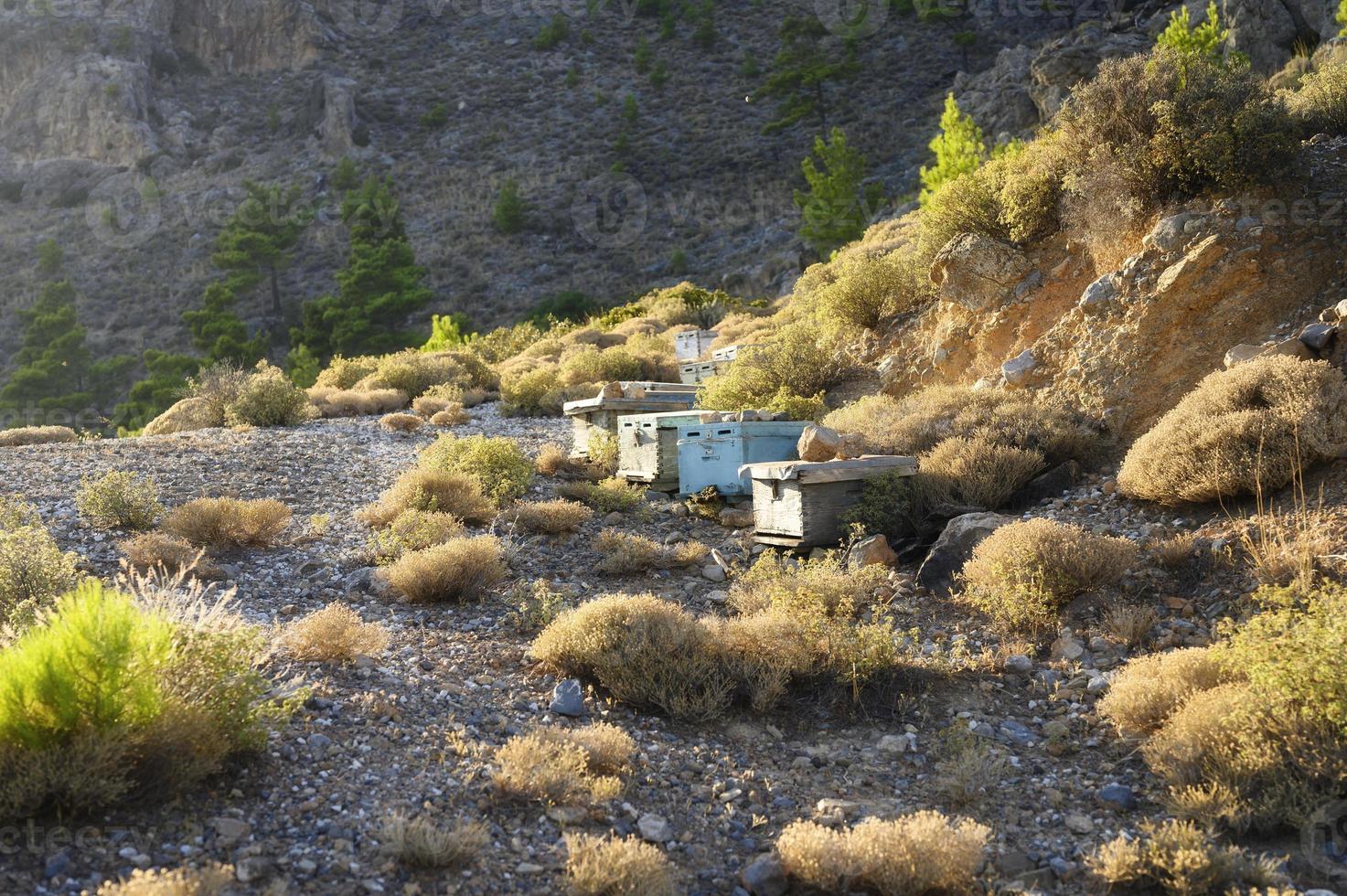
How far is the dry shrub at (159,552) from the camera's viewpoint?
705 cm

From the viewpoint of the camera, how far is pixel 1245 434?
659 centimetres

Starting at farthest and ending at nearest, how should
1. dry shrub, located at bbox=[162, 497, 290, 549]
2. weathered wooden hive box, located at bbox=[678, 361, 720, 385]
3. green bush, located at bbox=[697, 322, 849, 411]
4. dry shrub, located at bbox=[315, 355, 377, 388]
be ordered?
dry shrub, located at bbox=[315, 355, 377, 388]
weathered wooden hive box, located at bbox=[678, 361, 720, 385]
green bush, located at bbox=[697, 322, 849, 411]
dry shrub, located at bbox=[162, 497, 290, 549]

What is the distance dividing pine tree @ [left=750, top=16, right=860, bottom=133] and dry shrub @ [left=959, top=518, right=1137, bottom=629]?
41467mm

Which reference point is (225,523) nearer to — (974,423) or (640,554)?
(640,554)

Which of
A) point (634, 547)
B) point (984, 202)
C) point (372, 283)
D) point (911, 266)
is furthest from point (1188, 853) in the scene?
point (372, 283)

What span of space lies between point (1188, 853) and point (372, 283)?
120ft

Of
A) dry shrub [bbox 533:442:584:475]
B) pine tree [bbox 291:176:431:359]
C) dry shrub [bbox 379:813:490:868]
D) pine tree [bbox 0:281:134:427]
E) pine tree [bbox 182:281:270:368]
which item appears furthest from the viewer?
pine tree [bbox 291:176:431:359]

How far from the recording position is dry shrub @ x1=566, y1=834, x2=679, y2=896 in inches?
132

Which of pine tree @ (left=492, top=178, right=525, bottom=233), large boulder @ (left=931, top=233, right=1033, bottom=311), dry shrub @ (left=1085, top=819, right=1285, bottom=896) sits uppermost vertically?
pine tree @ (left=492, top=178, right=525, bottom=233)

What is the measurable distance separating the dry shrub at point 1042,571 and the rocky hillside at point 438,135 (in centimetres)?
2603

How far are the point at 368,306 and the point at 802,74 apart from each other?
2407cm

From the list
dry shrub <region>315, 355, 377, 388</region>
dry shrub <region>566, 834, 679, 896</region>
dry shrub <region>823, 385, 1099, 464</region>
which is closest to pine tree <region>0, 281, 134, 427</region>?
dry shrub <region>315, 355, 377, 388</region>

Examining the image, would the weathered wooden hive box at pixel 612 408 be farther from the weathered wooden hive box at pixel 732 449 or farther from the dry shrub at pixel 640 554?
the dry shrub at pixel 640 554

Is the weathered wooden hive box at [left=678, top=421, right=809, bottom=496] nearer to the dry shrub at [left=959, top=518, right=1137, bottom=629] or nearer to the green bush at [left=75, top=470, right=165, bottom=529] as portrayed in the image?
the dry shrub at [left=959, top=518, right=1137, bottom=629]
